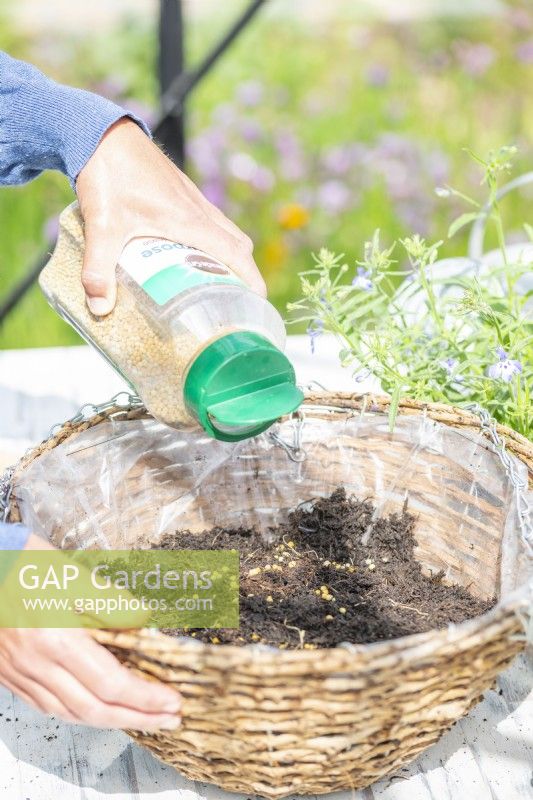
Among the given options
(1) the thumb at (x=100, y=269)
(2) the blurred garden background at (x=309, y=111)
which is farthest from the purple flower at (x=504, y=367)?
(2) the blurred garden background at (x=309, y=111)

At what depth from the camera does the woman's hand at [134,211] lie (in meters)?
0.94

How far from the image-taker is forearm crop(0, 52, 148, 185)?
1.01 metres

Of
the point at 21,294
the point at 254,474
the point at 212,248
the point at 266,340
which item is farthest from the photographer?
the point at 21,294

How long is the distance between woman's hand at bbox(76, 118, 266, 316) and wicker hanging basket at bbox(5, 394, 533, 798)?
14.4 inches

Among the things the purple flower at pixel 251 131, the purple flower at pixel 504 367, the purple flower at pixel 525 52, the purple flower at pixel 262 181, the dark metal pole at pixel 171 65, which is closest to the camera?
the purple flower at pixel 504 367

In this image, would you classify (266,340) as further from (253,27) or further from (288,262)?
(253,27)

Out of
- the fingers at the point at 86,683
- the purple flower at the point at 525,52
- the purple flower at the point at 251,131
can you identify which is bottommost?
the purple flower at the point at 251,131

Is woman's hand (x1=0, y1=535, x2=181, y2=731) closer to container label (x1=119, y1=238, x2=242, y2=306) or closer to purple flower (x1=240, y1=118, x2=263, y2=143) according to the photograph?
container label (x1=119, y1=238, x2=242, y2=306)

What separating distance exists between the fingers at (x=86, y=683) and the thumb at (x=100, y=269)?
340mm

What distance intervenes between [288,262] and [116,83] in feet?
2.57

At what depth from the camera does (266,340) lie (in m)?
0.89

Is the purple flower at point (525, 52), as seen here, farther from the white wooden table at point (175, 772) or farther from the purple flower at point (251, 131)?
the white wooden table at point (175, 772)

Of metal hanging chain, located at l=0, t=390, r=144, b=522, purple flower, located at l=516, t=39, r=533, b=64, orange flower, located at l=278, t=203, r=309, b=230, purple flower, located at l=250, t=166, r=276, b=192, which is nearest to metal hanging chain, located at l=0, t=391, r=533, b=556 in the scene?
metal hanging chain, located at l=0, t=390, r=144, b=522

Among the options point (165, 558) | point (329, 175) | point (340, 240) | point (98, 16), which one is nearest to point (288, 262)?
point (340, 240)
